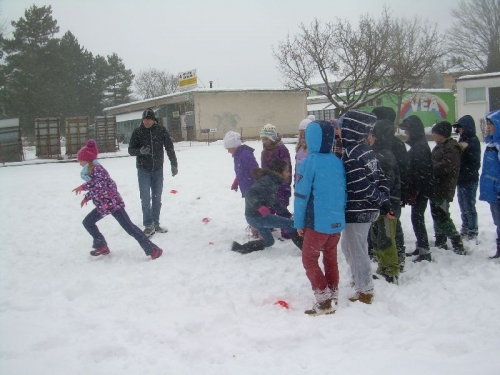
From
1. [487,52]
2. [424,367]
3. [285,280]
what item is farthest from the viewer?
[487,52]

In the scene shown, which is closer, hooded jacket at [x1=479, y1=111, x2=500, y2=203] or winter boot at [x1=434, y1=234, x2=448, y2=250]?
hooded jacket at [x1=479, y1=111, x2=500, y2=203]

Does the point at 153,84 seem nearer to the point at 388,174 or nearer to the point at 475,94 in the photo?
the point at 475,94

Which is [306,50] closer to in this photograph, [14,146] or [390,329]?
[14,146]

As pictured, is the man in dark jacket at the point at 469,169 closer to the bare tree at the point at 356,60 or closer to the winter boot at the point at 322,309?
the winter boot at the point at 322,309

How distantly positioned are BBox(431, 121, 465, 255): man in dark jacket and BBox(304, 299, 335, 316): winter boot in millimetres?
2401

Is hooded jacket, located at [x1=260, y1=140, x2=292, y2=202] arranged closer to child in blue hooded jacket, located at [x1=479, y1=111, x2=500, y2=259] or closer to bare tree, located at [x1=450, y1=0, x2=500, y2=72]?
child in blue hooded jacket, located at [x1=479, y1=111, x2=500, y2=259]

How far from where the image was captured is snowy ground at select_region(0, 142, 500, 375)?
332 cm

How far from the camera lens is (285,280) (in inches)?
199

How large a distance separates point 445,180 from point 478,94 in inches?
1116

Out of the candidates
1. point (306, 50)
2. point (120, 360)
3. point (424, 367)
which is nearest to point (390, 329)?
point (424, 367)

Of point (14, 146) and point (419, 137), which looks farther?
point (14, 146)

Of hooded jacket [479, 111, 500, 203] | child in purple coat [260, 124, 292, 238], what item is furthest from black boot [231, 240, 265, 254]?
hooded jacket [479, 111, 500, 203]

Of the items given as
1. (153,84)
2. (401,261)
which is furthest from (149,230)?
(153,84)

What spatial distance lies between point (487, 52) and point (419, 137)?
112 ft
